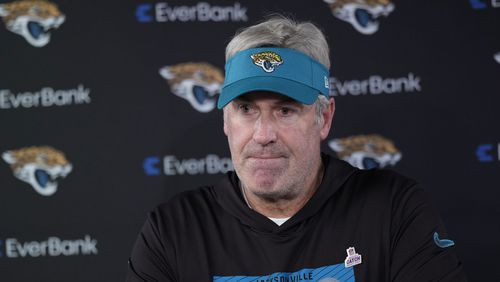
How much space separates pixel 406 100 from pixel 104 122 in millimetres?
1145

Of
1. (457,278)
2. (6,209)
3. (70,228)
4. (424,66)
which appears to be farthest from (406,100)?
(6,209)

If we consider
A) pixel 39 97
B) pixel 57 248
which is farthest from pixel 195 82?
pixel 57 248

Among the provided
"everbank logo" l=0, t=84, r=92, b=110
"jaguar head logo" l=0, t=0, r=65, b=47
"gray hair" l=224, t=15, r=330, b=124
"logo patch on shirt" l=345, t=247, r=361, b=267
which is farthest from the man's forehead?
"jaguar head logo" l=0, t=0, r=65, b=47

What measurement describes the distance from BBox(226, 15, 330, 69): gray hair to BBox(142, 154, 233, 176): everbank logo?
84cm

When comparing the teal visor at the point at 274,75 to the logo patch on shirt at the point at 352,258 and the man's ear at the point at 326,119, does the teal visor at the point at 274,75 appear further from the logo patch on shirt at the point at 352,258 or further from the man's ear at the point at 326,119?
the logo patch on shirt at the point at 352,258

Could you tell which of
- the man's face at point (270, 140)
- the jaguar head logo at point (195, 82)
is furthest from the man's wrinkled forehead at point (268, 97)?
the jaguar head logo at point (195, 82)

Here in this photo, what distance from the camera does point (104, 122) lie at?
243cm

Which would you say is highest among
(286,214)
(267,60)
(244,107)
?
(267,60)

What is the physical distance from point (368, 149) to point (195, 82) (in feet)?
2.33

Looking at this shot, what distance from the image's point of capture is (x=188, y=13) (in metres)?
2.44

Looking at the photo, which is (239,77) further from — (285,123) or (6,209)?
(6,209)

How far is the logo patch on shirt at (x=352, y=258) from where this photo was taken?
1.58 metres

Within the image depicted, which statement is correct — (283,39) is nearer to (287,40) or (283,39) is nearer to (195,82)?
(287,40)

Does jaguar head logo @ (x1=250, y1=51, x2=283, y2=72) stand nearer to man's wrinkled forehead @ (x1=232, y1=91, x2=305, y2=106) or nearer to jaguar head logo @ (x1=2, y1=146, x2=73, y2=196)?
man's wrinkled forehead @ (x1=232, y1=91, x2=305, y2=106)
